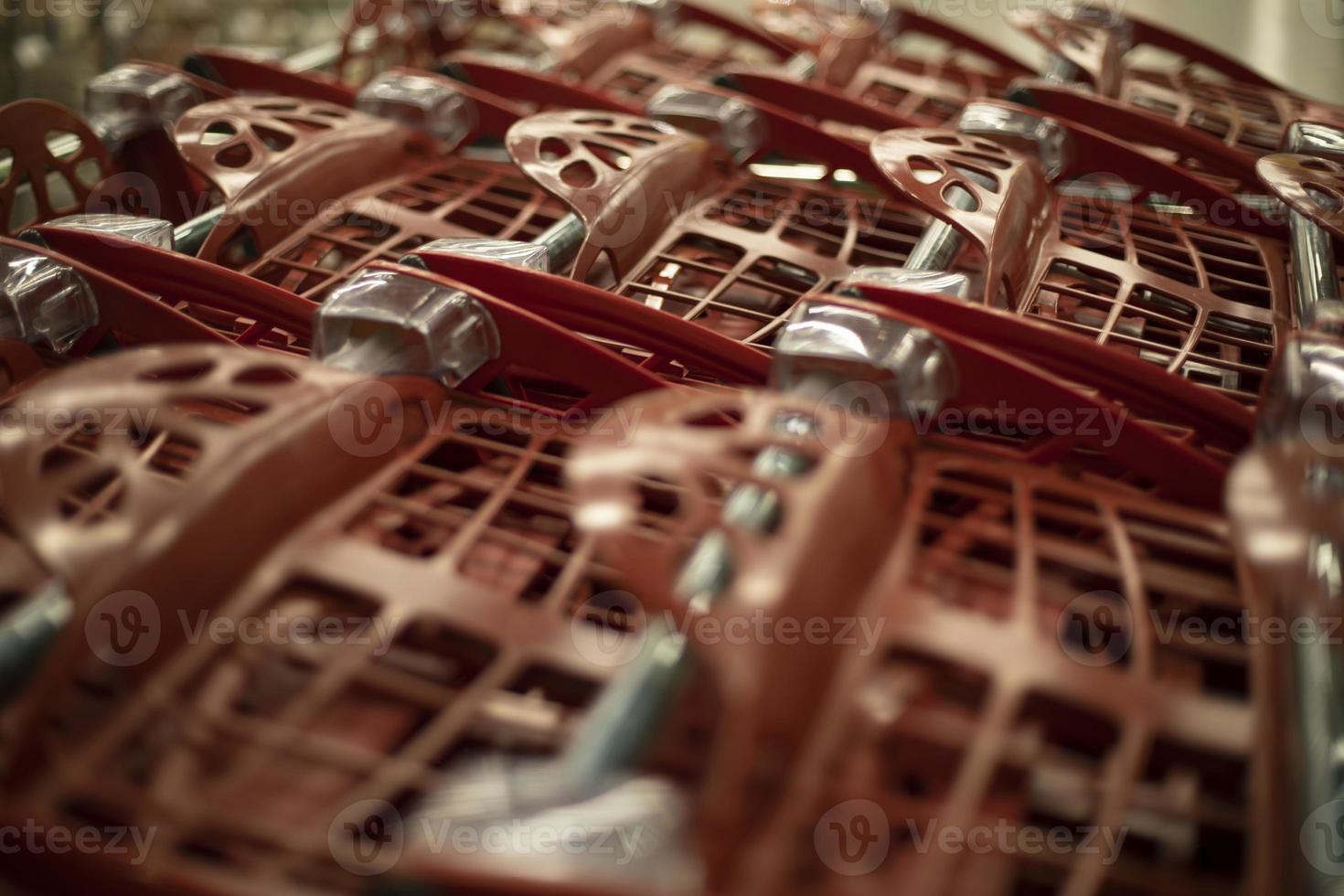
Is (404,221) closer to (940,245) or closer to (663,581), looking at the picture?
(940,245)

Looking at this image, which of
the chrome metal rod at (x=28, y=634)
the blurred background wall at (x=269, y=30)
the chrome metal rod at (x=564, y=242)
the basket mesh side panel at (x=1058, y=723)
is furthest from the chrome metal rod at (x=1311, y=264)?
the blurred background wall at (x=269, y=30)

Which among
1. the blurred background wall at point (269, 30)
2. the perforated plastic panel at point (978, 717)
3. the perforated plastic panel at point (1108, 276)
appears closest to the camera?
the perforated plastic panel at point (978, 717)

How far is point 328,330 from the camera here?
0.89 m

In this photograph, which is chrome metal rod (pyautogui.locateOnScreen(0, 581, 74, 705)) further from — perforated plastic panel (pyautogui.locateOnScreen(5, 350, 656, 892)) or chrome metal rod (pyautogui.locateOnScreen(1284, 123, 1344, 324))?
chrome metal rod (pyautogui.locateOnScreen(1284, 123, 1344, 324))

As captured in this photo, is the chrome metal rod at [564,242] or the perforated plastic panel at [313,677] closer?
the perforated plastic panel at [313,677]

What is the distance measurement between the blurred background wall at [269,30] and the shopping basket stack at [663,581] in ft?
3.99

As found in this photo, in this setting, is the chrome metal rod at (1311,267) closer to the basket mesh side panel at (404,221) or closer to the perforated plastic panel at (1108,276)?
the perforated plastic panel at (1108,276)

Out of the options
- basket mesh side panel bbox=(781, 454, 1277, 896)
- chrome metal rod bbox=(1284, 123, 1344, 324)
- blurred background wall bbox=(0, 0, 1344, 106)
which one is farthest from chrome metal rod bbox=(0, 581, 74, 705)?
blurred background wall bbox=(0, 0, 1344, 106)

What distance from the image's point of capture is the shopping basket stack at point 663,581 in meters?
0.56

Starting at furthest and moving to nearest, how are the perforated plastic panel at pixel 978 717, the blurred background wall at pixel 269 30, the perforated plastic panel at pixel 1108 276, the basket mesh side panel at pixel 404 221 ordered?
the blurred background wall at pixel 269 30 < the basket mesh side panel at pixel 404 221 < the perforated plastic panel at pixel 1108 276 < the perforated plastic panel at pixel 978 717

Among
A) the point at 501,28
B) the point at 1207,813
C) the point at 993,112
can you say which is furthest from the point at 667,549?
the point at 501,28

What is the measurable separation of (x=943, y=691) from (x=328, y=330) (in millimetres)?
548

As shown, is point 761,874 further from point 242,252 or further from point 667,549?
point 242,252

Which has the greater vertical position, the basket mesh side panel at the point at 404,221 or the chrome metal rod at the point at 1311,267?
the chrome metal rod at the point at 1311,267
